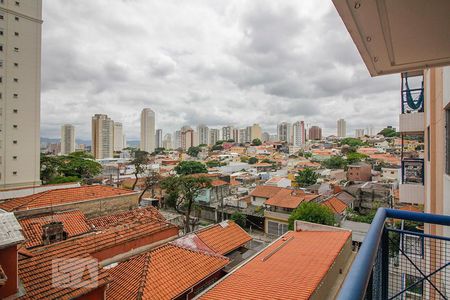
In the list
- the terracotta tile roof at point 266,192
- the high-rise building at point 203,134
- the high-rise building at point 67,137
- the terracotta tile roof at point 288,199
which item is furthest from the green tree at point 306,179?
the high-rise building at point 203,134

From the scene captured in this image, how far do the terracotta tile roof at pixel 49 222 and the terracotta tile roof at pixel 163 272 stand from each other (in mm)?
2956

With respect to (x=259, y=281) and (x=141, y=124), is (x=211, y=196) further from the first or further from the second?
(x=141, y=124)

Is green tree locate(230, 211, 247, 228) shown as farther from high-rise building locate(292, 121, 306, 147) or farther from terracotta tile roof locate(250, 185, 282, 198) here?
high-rise building locate(292, 121, 306, 147)

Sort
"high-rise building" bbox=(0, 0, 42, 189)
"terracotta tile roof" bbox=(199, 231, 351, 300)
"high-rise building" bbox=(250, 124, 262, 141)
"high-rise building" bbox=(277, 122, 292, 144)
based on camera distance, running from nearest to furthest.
Answer: "terracotta tile roof" bbox=(199, 231, 351, 300), "high-rise building" bbox=(0, 0, 42, 189), "high-rise building" bbox=(277, 122, 292, 144), "high-rise building" bbox=(250, 124, 262, 141)

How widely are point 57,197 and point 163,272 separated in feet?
25.9

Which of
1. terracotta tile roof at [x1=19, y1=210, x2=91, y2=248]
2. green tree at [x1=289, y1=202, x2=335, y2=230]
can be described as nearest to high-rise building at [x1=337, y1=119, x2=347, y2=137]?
green tree at [x1=289, y1=202, x2=335, y2=230]

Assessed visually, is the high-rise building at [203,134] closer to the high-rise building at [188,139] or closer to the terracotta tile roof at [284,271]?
the high-rise building at [188,139]

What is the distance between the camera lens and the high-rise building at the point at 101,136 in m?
68.4

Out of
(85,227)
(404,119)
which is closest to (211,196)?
(85,227)

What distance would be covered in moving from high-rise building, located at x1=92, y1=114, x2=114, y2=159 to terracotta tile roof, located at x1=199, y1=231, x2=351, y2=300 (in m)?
70.1

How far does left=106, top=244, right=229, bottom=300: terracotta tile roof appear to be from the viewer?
20.8 feet

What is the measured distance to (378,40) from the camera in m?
1.59

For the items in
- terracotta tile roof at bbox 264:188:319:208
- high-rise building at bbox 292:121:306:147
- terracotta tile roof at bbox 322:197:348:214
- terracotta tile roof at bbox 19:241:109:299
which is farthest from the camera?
high-rise building at bbox 292:121:306:147

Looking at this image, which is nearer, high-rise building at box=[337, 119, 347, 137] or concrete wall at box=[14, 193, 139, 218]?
concrete wall at box=[14, 193, 139, 218]
